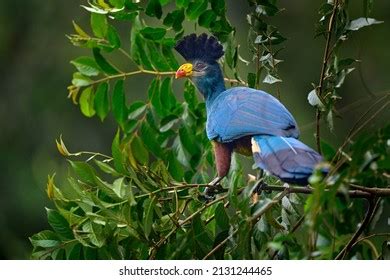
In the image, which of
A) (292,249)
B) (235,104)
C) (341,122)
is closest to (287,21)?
(341,122)

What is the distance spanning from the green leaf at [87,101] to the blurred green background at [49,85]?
518 mm

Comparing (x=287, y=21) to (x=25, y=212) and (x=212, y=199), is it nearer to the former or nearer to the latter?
(x=25, y=212)

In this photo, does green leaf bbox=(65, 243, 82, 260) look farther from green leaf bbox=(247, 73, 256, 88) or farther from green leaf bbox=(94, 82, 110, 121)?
green leaf bbox=(247, 73, 256, 88)

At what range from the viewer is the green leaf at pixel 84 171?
128cm

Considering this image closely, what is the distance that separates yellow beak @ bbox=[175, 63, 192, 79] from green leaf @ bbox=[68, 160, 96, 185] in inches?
9.5

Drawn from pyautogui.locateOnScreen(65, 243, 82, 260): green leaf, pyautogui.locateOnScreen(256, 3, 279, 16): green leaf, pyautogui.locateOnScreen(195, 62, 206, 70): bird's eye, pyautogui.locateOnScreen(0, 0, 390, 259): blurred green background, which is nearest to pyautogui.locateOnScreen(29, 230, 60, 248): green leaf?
pyautogui.locateOnScreen(65, 243, 82, 260): green leaf

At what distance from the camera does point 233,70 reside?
142 centimetres

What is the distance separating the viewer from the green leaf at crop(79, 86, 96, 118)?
4.83 ft

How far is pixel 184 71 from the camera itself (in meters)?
1.42

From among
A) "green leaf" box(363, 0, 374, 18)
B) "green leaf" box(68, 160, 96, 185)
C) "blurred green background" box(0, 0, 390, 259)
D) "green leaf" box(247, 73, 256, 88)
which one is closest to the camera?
"green leaf" box(363, 0, 374, 18)

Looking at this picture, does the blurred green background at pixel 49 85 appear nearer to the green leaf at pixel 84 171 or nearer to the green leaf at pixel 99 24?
the green leaf at pixel 99 24

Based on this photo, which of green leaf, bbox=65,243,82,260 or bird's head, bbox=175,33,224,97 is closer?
green leaf, bbox=65,243,82,260

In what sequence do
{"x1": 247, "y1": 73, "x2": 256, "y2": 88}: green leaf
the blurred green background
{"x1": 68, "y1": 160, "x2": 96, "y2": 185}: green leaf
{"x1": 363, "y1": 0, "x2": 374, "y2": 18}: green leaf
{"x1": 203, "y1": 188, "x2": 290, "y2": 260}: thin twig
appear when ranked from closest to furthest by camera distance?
1. {"x1": 203, "y1": 188, "x2": 290, "y2": 260}: thin twig
2. {"x1": 363, "y1": 0, "x2": 374, "y2": 18}: green leaf
3. {"x1": 68, "y1": 160, "x2": 96, "y2": 185}: green leaf
4. {"x1": 247, "y1": 73, "x2": 256, "y2": 88}: green leaf
5. the blurred green background

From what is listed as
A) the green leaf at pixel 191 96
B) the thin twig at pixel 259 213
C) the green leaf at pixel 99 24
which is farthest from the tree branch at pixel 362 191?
the green leaf at pixel 99 24
